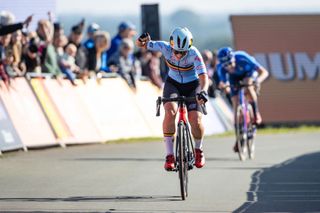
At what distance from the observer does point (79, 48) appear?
23.2 metres

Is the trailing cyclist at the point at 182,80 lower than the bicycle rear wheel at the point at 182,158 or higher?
higher

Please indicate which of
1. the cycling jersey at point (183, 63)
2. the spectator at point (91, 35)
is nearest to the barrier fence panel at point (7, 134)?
the spectator at point (91, 35)

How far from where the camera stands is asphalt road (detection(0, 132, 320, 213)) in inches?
467

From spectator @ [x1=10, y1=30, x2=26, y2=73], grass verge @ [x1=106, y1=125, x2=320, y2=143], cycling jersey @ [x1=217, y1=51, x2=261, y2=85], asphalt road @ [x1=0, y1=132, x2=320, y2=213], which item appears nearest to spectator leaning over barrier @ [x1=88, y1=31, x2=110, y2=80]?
grass verge @ [x1=106, y1=125, x2=320, y2=143]

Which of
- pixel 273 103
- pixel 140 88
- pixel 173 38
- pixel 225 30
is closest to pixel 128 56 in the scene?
pixel 140 88

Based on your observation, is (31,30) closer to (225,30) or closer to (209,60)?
(209,60)

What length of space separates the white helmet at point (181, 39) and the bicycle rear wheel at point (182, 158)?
0.87 meters

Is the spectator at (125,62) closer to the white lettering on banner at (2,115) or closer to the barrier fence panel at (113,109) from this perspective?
the barrier fence panel at (113,109)

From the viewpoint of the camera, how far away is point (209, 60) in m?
29.6

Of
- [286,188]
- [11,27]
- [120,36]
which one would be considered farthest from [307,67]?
[286,188]

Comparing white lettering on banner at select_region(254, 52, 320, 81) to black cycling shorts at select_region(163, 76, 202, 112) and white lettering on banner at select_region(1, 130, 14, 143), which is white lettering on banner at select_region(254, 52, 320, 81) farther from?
black cycling shorts at select_region(163, 76, 202, 112)

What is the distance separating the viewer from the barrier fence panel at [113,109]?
2300 cm

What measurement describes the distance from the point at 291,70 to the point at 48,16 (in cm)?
1328

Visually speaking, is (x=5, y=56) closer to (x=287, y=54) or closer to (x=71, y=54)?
(x=71, y=54)
